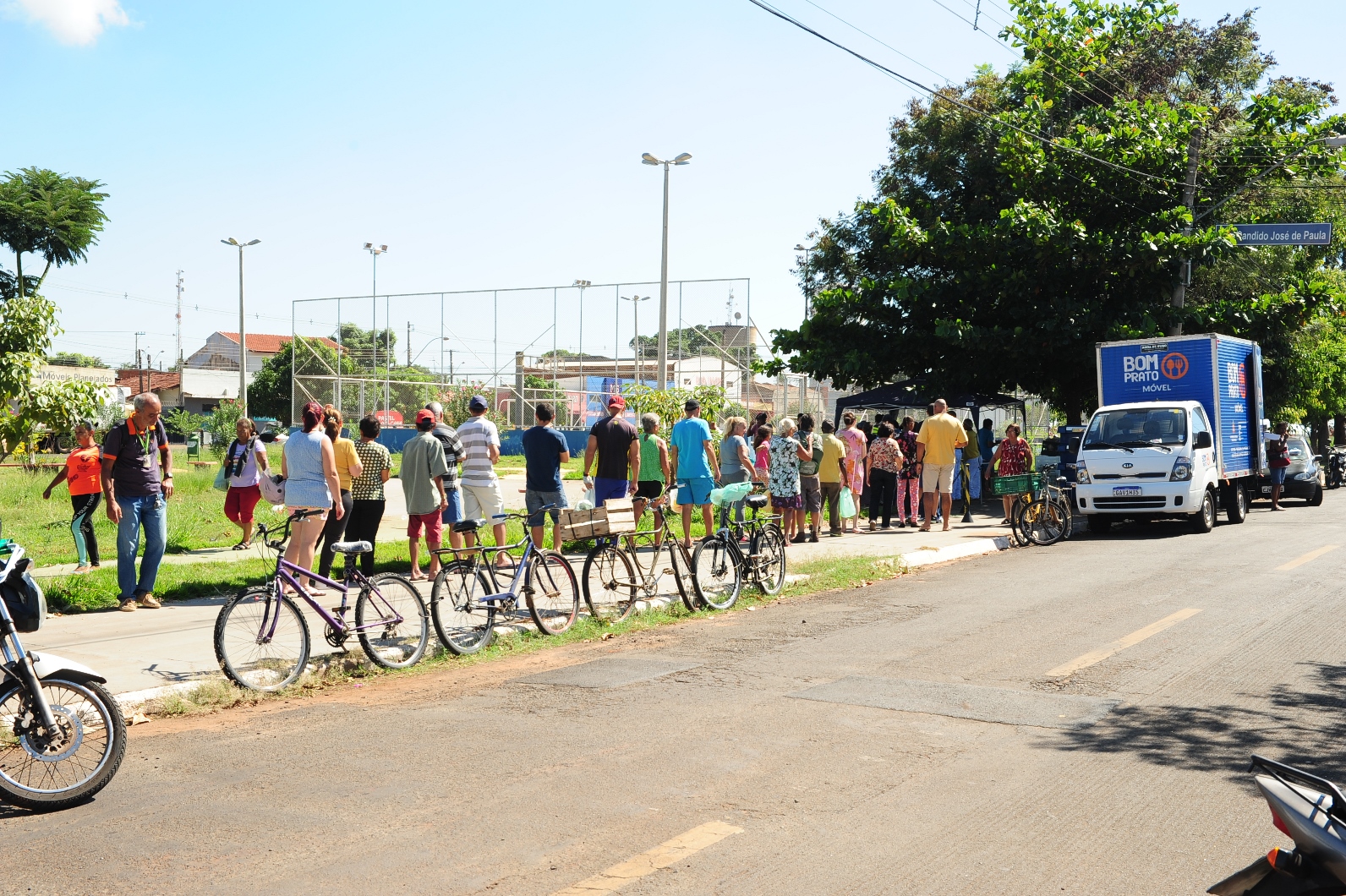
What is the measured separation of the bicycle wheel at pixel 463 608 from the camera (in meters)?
8.80

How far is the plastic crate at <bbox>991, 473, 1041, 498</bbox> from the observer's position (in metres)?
17.2

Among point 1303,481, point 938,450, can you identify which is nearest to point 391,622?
point 938,450

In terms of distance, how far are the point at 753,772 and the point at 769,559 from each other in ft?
20.5

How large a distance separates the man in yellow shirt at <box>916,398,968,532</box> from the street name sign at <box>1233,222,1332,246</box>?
9.31 metres

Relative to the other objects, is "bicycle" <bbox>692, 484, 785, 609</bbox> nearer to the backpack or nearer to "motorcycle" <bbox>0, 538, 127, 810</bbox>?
the backpack

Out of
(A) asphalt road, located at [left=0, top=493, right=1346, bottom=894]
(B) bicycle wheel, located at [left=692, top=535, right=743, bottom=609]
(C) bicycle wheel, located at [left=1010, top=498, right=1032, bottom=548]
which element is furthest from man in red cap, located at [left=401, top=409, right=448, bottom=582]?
(C) bicycle wheel, located at [left=1010, top=498, right=1032, bottom=548]

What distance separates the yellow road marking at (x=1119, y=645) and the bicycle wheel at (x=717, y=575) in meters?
3.70

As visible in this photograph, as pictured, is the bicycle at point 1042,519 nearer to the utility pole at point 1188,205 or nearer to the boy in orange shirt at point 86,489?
the utility pole at point 1188,205

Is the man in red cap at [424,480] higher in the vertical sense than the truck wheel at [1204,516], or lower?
higher

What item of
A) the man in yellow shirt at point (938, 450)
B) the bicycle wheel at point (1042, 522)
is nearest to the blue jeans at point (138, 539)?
the man in yellow shirt at point (938, 450)

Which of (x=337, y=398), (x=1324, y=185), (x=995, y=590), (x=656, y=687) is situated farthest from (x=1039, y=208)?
(x=337, y=398)

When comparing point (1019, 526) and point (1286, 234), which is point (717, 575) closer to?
point (1019, 526)

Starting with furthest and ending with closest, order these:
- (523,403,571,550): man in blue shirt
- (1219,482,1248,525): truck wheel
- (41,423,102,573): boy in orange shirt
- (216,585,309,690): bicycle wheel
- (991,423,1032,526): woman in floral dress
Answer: (1219,482,1248,525): truck wheel → (991,423,1032,526): woman in floral dress → (41,423,102,573): boy in orange shirt → (523,403,571,550): man in blue shirt → (216,585,309,690): bicycle wheel

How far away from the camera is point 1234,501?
65.1 ft
